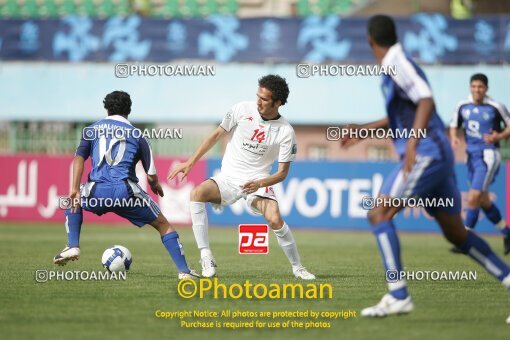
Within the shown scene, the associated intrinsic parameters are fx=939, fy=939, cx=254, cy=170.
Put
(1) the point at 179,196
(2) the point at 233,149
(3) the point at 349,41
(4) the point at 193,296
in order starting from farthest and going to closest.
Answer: (3) the point at 349,41 < (1) the point at 179,196 < (2) the point at 233,149 < (4) the point at 193,296

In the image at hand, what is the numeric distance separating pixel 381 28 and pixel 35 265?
6.53 metres

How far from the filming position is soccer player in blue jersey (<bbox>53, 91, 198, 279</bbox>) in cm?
1035

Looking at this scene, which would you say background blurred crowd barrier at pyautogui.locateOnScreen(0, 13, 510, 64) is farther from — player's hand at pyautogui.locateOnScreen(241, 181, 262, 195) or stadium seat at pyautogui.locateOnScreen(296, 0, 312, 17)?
player's hand at pyautogui.locateOnScreen(241, 181, 262, 195)

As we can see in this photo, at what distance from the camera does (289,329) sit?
7.50 metres

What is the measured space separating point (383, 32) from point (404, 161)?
3.66ft

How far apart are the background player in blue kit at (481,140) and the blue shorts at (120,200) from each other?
6.33 meters

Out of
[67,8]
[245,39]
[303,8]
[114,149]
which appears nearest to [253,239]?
[114,149]

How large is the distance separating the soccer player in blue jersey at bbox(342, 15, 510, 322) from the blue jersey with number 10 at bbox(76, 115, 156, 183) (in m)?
3.35

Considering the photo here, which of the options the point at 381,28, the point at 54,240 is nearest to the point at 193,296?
the point at 381,28

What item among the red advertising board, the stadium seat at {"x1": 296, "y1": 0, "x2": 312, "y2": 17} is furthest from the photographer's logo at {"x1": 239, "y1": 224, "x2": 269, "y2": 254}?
the stadium seat at {"x1": 296, "y1": 0, "x2": 312, "y2": 17}

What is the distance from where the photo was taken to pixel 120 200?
1028 cm

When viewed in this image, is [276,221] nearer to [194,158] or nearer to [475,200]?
[194,158]

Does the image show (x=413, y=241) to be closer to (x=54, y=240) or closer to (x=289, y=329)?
(x=54, y=240)

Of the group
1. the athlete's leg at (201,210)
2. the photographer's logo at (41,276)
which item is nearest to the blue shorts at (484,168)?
the athlete's leg at (201,210)
